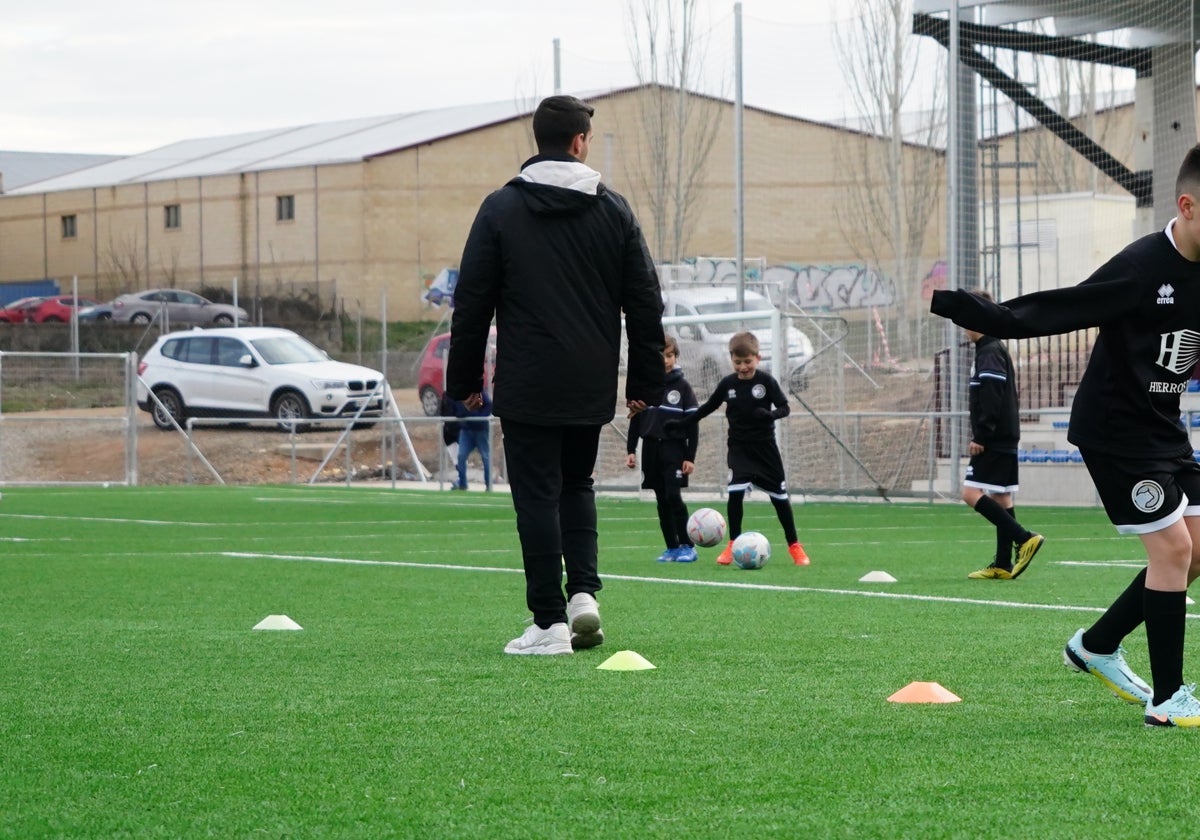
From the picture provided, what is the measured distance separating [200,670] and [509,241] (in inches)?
75.1

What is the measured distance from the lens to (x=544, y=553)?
21.8ft

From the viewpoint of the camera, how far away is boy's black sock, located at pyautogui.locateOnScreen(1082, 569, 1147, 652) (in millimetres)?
5242

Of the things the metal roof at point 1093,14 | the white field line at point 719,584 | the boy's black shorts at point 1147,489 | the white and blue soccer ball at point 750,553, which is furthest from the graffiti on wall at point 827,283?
the boy's black shorts at point 1147,489

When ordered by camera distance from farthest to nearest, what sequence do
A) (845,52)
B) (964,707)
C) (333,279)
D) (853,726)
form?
1. (333,279)
2. (845,52)
3. (964,707)
4. (853,726)

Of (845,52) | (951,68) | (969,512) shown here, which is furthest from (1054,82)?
(969,512)

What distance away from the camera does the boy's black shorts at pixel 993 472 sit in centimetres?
1116

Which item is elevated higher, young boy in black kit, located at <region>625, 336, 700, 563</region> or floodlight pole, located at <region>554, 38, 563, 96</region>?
floodlight pole, located at <region>554, 38, 563, 96</region>

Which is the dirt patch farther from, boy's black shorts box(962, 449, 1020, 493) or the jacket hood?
the jacket hood

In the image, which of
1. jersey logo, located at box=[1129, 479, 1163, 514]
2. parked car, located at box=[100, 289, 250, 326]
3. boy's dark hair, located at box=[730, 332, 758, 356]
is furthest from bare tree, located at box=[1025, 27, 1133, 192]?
jersey logo, located at box=[1129, 479, 1163, 514]

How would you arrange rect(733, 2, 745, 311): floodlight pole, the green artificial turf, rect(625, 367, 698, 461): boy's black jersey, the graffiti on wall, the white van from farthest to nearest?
the graffiti on wall
rect(733, 2, 745, 311): floodlight pole
the white van
rect(625, 367, 698, 461): boy's black jersey
the green artificial turf

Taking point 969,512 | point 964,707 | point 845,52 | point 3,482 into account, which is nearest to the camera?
point 964,707

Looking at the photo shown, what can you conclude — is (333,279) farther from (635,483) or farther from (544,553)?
(544,553)

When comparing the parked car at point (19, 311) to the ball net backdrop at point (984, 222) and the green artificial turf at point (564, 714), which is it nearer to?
the ball net backdrop at point (984, 222)

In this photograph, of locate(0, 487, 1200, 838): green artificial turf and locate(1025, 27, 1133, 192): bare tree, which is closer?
locate(0, 487, 1200, 838): green artificial turf
